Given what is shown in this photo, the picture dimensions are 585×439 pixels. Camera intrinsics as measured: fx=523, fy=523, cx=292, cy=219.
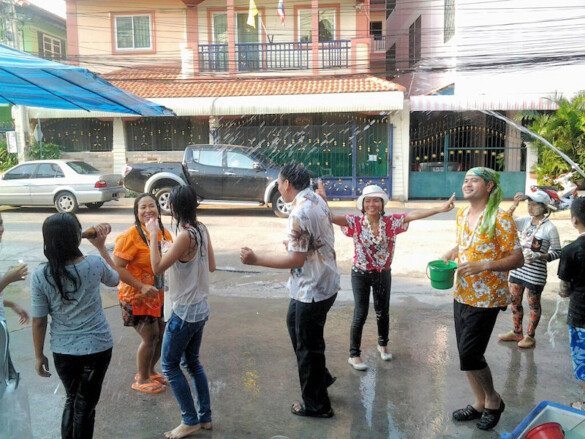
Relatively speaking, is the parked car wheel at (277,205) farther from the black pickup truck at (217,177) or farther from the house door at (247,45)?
the house door at (247,45)

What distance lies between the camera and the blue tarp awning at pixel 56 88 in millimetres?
3417

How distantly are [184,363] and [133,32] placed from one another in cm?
1806

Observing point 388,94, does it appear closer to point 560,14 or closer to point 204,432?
point 560,14

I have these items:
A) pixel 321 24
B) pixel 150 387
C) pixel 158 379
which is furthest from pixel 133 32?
pixel 150 387

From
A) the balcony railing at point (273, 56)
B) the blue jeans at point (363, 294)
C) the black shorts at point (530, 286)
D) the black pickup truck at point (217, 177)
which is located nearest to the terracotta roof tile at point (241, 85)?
the balcony railing at point (273, 56)

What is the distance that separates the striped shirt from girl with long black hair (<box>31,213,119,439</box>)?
343 centimetres

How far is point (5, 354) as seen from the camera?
2834 mm

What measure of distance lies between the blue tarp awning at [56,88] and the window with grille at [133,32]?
14715 millimetres

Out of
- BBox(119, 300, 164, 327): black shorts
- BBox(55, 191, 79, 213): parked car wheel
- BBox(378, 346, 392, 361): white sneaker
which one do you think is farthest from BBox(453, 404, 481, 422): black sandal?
BBox(55, 191, 79, 213): parked car wheel

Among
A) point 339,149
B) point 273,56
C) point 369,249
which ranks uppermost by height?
point 273,56

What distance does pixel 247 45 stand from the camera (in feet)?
58.4

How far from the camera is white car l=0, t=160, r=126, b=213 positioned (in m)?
13.6

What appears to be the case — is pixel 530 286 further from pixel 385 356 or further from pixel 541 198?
pixel 385 356

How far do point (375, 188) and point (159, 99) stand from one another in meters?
13.9
